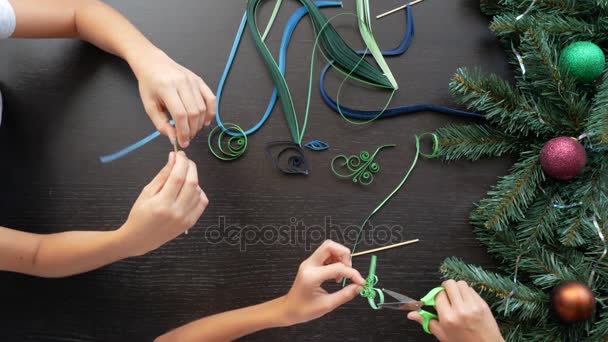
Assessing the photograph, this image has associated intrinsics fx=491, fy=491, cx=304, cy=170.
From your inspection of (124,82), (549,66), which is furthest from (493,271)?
(124,82)

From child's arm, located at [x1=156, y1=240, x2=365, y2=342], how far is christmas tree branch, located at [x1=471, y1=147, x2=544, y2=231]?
0.29m

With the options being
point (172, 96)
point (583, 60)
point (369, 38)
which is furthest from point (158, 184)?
point (583, 60)

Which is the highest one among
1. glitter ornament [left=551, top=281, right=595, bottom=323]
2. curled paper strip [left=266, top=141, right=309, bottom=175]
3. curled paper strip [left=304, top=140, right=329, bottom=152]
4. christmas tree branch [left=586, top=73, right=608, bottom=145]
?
christmas tree branch [left=586, top=73, right=608, bottom=145]

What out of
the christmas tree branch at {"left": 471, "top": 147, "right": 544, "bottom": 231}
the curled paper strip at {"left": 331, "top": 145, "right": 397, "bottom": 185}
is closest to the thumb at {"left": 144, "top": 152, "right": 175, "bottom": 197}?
the curled paper strip at {"left": 331, "top": 145, "right": 397, "bottom": 185}

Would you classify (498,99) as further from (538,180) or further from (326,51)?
(326,51)

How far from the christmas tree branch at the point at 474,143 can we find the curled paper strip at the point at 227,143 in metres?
0.38

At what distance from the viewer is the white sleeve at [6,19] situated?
2.70 feet

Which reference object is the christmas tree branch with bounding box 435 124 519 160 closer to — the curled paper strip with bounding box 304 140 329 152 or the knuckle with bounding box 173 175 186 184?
the curled paper strip with bounding box 304 140 329 152

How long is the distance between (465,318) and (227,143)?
526 mm

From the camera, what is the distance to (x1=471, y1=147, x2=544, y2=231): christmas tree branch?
0.88 metres

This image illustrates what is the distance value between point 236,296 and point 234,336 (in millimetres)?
123

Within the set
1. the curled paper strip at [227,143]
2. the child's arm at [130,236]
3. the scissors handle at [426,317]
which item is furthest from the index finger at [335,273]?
the curled paper strip at [227,143]

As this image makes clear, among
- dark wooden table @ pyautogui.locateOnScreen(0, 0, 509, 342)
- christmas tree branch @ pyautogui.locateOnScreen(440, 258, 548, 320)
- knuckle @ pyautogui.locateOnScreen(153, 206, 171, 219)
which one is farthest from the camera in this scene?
dark wooden table @ pyautogui.locateOnScreen(0, 0, 509, 342)

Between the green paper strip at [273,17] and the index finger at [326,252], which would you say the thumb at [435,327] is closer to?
the index finger at [326,252]
